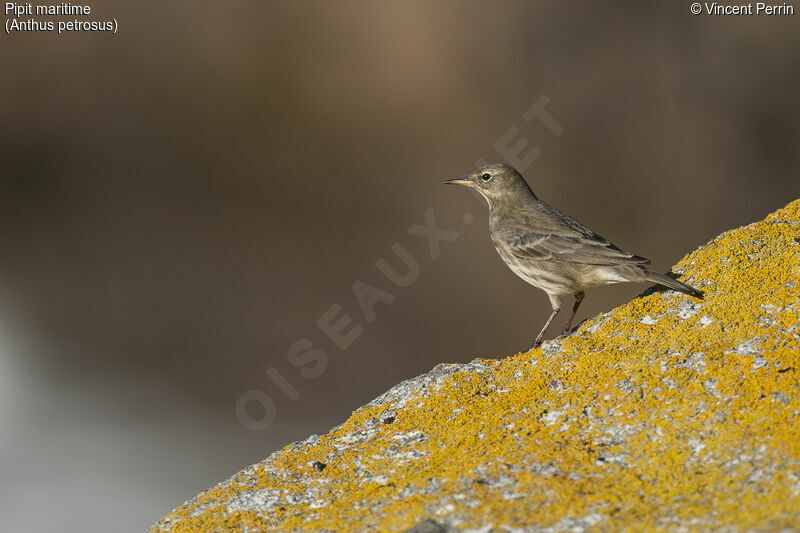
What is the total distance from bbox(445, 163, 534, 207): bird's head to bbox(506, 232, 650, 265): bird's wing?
811 millimetres

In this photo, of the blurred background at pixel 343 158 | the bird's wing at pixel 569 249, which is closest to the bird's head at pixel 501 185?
the bird's wing at pixel 569 249

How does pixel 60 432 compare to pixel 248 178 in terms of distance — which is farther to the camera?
pixel 248 178

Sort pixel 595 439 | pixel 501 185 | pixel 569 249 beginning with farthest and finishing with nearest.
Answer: pixel 501 185 < pixel 569 249 < pixel 595 439

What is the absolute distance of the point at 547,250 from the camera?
700cm

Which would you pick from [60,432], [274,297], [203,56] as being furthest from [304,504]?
[203,56]

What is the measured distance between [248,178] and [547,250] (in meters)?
9.61

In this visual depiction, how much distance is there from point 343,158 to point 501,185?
312 inches

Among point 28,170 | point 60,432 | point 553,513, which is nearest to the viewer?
point 553,513

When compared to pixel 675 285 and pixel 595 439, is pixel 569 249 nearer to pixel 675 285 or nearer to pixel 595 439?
pixel 675 285

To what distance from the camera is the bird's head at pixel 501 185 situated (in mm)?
8172

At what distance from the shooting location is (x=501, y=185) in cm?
825

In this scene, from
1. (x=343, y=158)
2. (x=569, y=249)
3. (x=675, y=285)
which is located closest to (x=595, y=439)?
(x=675, y=285)

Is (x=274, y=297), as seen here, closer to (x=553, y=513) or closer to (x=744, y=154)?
(x=744, y=154)

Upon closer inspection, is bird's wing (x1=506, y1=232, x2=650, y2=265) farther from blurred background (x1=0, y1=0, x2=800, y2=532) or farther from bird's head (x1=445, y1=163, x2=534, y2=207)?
blurred background (x1=0, y1=0, x2=800, y2=532)
